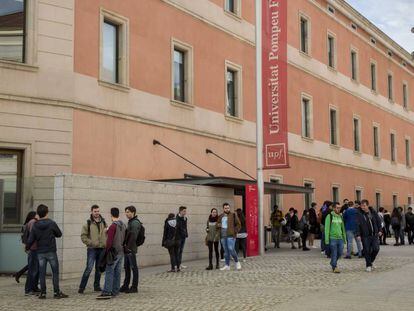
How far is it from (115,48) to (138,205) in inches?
228

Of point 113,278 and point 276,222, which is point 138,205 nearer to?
point 113,278

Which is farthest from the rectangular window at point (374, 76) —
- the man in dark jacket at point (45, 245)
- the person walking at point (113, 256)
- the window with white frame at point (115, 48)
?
the man in dark jacket at point (45, 245)

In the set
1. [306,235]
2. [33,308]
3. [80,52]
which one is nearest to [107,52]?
[80,52]

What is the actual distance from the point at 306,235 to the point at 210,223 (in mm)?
7404

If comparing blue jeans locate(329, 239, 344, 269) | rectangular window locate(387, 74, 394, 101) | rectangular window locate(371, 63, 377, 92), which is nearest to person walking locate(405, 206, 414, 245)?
blue jeans locate(329, 239, 344, 269)

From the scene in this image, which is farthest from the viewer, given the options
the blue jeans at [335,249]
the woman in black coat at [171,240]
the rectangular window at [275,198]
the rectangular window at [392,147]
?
the rectangular window at [392,147]

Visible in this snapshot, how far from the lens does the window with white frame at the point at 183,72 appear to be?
23828mm

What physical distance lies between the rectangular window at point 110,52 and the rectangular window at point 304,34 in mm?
14222

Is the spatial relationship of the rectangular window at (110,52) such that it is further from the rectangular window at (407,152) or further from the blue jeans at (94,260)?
the rectangular window at (407,152)

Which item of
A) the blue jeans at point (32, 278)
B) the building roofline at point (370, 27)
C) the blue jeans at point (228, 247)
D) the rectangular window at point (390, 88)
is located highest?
the building roofline at point (370, 27)

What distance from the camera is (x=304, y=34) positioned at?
1321 inches

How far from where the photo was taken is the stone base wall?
628 inches

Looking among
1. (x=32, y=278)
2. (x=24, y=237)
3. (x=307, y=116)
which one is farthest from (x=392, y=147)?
(x=32, y=278)

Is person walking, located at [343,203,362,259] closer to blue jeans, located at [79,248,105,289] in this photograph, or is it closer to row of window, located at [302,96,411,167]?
blue jeans, located at [79,248,105,289]
